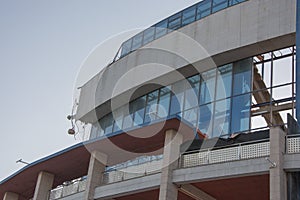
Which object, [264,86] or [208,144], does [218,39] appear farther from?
[208,144]

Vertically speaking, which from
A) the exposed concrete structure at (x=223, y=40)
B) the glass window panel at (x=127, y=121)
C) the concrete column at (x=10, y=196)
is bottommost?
the concrete column at (x=10, y=196)

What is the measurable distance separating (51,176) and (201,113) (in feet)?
34.9

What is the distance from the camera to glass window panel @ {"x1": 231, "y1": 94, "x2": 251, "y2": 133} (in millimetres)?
27328

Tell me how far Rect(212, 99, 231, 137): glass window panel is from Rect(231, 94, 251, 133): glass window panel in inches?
12.7

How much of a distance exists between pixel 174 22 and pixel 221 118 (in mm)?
8491

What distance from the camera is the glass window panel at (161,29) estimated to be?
33816 millimetres

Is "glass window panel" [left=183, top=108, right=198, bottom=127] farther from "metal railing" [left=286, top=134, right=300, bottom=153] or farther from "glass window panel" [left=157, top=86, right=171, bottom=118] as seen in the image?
"metal railing" [left=286, top=134, right=300, bottom=153]

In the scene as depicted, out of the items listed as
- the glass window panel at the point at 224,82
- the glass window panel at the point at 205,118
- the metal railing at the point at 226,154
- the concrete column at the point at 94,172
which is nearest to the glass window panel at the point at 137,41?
the glass window panel at the point at 224,82

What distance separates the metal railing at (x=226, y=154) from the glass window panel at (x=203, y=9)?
35.7ft

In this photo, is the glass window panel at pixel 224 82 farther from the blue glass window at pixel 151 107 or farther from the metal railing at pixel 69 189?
the metal railing at pixel 69 189

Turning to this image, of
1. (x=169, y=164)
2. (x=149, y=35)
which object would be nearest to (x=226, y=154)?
(x=169, y=164)

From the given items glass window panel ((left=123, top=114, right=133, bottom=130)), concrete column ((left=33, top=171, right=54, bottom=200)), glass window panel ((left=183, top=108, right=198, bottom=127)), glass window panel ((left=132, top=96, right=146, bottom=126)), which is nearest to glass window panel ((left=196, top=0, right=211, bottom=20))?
glass window panel ((left=183, top=108, right=198, bottom=127))

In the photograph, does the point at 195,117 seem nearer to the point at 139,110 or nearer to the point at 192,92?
the point at 192,92

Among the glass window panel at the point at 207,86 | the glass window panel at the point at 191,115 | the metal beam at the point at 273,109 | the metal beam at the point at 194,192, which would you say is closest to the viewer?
the metal beam at the point at 194,192
